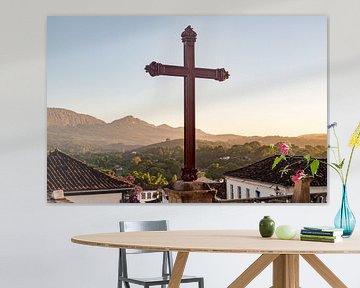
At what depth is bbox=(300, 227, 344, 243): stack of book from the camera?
455cm

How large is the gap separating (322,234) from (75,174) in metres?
2.66

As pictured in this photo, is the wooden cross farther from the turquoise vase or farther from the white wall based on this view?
the turquoise vase

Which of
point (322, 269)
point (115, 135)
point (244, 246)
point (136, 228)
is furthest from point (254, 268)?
point (115, 135)

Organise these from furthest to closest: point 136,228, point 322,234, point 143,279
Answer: point 136,228 → point 143,279 → point 322,234

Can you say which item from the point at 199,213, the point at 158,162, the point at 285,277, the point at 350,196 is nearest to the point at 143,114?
the point at 158,162

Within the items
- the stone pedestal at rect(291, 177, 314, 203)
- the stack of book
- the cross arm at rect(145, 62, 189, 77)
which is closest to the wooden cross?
the cross arm at rect(145, 62, 189, 77)

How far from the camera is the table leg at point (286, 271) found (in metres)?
4.71

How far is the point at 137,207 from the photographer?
671 centimetres

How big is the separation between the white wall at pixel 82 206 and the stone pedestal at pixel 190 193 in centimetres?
6

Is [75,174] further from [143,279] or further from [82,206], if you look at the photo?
[143,279]

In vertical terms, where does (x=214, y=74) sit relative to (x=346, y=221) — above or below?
above

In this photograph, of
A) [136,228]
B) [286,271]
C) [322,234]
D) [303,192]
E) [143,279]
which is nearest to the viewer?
[322,234]

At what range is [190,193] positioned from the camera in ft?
22.0

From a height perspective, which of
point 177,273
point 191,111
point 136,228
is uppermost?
A: point 191,111
